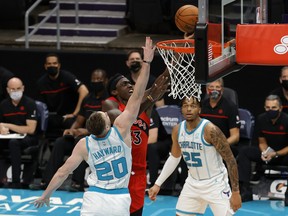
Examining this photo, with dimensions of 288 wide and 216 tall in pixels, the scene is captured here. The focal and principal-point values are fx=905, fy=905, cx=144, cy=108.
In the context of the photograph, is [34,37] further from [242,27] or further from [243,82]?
[242,27]

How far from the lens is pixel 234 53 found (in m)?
8.34

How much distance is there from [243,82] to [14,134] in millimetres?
3716

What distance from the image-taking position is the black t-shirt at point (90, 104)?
43.9ft

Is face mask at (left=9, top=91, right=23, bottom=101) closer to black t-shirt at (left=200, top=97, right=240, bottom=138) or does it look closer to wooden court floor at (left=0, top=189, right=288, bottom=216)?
wooden court floor at (left=0, top=189, right=288, bottom=216)

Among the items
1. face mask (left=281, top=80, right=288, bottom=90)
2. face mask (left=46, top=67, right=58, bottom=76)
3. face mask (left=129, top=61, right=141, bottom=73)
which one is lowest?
face mask (left=281, top=80, right=288, bottom=90)

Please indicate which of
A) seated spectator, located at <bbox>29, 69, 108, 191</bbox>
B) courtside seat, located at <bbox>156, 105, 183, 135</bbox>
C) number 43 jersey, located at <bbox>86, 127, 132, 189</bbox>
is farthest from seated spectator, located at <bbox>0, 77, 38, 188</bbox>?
number 43 jersey, located at <bbox>86, 127, 132, 189</bbox>

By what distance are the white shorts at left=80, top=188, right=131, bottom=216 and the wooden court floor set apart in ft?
12.1

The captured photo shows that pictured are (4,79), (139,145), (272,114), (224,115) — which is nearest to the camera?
(139,145)

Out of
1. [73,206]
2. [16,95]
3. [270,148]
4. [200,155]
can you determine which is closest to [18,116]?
[16,95]

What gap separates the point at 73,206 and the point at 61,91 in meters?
2.29

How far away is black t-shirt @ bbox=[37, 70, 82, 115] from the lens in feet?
46.1

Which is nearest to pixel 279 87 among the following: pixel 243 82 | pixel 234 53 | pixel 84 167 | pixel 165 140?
pixel 243 82

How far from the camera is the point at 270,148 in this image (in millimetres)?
12539

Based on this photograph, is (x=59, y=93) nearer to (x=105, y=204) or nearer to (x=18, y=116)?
(x=18, y=116)
